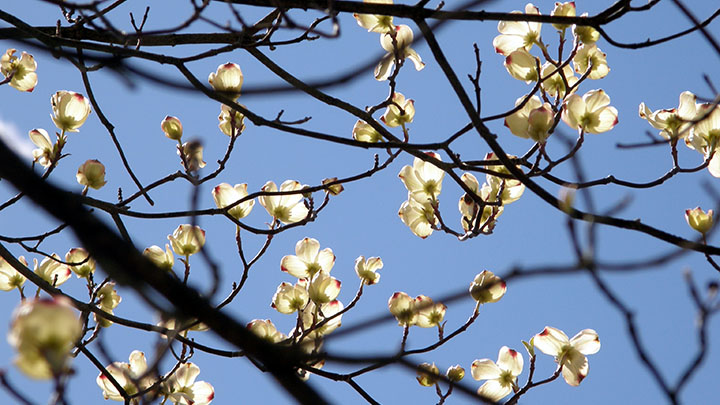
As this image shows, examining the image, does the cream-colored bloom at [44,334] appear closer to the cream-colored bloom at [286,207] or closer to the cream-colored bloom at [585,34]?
the cream-colored bloom at [286,207]

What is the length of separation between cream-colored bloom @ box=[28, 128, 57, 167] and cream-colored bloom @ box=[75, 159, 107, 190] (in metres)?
0.07

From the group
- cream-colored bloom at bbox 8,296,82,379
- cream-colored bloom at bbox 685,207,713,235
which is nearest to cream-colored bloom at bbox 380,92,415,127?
cream-colored bloom at bbox 685,207,713,235

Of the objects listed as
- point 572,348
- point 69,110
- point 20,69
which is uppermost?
point 20,69

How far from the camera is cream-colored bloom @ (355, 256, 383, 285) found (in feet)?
5.56

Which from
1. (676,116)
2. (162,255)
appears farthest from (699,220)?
(162,255)

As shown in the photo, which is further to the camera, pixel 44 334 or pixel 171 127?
pixel 171 127

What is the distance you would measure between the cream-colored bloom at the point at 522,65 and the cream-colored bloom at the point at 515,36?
36mm

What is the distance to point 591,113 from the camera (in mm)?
1451

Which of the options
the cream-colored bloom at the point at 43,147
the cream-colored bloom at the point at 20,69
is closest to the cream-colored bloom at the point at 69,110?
the cream-colored bloom at the point at 43,147

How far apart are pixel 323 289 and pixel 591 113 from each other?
0.67 metres

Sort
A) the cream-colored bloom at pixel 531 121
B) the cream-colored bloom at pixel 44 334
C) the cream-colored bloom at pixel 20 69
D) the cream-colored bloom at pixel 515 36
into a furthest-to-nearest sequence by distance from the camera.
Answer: the cream-colored bloom at pixel 20 69, the cream-colored bloom at pixel 515 36, the cream-colored bloom at pixel 531 121, the cream-colored bloom at pixel 44 334

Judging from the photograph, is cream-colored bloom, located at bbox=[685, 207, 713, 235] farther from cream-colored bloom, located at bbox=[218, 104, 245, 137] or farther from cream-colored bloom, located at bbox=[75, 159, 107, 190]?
cream-colored bloom, located at bbox=[75, 159, 107, 190]

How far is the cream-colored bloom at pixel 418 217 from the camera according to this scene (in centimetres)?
164

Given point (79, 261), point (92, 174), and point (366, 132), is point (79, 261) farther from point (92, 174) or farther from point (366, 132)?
point (366, 132)
